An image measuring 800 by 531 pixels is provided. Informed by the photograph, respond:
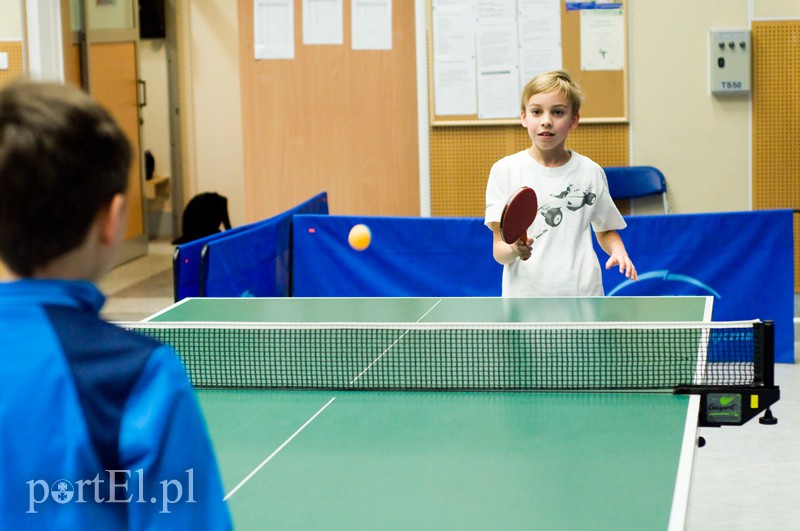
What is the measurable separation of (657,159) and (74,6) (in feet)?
16.4

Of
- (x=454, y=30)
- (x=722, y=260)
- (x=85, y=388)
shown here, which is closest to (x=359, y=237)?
(x=722, y=260)

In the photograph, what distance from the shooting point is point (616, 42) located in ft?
24.2

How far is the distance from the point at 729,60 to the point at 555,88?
3.74m

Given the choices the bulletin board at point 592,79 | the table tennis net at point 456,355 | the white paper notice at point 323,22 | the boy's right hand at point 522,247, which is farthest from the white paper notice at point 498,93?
the table tennis net at point 456,355

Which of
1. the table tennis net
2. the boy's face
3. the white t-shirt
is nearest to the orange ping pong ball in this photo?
the white t-shirt

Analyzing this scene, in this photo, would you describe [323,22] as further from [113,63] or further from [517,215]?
[517,215]

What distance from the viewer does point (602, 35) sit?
7.38 meters

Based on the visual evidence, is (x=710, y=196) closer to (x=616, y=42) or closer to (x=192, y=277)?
(x=616, y=42)

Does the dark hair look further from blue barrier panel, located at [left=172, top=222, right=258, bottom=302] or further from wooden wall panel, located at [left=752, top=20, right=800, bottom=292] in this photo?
wooden wall panel, located at [left=752, top=20, right=800, bottom=292]

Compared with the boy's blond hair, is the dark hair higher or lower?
lower

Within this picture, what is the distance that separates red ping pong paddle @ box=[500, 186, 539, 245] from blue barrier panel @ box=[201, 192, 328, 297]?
2008 mm

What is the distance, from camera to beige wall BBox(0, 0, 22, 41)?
8.20m

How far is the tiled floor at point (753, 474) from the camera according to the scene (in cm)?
393

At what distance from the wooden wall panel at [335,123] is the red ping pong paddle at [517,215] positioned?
464 centimetres
